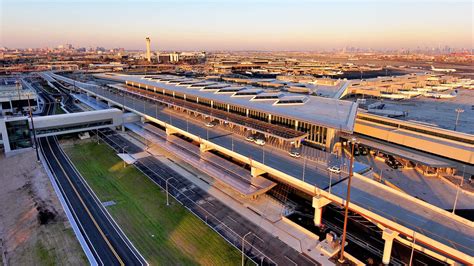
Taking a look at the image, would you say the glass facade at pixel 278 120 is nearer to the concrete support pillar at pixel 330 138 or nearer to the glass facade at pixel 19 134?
the concrete support pillar at pixel 330 138

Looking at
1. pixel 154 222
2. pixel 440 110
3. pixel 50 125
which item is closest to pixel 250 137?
pixel 154 222

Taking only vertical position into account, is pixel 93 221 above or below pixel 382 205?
below

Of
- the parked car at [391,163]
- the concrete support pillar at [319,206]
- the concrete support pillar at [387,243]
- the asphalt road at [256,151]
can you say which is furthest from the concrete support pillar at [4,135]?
the parked car at [391,163]

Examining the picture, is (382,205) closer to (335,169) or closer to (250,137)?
(335,169)

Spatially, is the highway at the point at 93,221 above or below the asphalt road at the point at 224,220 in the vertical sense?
below

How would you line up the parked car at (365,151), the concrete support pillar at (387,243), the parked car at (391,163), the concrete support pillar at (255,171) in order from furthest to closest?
1. the parked car at (365,151)
2. the parked car at (391,163)
3. the concrete support pillar at (255,171)
4. the concrete support pillar at (387,243)

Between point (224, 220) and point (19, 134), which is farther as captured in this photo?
point (19, 134)
